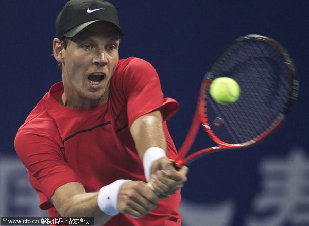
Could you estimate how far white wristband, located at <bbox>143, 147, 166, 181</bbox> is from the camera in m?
2.21

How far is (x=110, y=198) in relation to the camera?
2.21 metres

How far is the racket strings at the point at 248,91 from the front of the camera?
8.19 feet

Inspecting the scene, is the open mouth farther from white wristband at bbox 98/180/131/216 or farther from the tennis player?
white wristband at bbox 98/180/131/216

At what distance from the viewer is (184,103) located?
168 inches

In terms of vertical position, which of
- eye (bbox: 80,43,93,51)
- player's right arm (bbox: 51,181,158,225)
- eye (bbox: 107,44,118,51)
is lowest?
player's right arm (bbox: 51,181,158,225)

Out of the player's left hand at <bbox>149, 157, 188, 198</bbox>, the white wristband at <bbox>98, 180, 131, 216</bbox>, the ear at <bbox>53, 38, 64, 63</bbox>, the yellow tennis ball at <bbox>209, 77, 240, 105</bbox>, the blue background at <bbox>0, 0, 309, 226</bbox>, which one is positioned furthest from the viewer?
the blue background at <bbox>0, 0, 309, 226</bbox>

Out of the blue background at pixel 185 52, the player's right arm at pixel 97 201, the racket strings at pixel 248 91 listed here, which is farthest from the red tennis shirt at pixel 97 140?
the blue background at pixel 185 52

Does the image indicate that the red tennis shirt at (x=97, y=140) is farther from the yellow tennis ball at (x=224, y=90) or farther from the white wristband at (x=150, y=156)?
the white wristband at (x=150, y=156)

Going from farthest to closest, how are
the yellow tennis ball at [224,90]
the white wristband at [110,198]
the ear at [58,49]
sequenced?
the ear at [58,49] < the yellow tennis ball at [224,90] < the white wristband at [110,198]

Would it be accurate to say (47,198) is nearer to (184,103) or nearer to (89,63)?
(89,63)

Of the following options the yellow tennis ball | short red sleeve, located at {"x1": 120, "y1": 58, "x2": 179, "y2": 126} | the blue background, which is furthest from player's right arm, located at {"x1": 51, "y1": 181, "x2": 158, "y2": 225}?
the blue background

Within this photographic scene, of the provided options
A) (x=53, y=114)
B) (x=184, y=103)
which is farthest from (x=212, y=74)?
(x=184, y=103)

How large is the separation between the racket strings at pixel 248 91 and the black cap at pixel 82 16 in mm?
512

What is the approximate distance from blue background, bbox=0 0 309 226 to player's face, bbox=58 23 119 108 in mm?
1539
